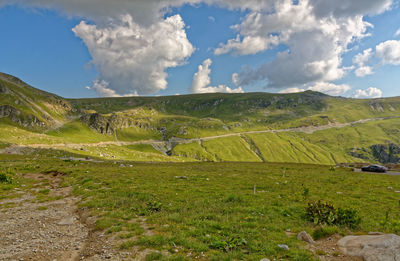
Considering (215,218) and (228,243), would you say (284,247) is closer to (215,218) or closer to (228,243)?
(228,243)

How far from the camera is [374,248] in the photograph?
8867mm

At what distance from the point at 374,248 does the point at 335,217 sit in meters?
5.60

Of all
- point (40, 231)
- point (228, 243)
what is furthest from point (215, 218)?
point (40, 231)

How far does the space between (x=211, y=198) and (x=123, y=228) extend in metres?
9.71

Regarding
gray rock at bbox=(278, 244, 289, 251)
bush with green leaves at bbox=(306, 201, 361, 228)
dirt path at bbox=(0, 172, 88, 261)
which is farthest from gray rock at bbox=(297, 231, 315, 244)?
dirt path at bbox=(0, 172, 88, 261)

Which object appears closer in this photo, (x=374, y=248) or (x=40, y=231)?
(x=374, y=248)

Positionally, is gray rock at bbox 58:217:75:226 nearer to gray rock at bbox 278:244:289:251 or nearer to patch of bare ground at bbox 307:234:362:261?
gray rock at bbox 278:244:289:251

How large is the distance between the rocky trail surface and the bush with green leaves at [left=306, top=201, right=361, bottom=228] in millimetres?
12708

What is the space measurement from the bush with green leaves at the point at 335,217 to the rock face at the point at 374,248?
364 cm

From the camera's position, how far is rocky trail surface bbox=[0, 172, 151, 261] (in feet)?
33.0

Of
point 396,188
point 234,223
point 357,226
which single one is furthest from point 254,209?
point 396,188

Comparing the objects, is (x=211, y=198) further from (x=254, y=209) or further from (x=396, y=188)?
(x=396, y=188)

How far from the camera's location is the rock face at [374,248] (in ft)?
26.9

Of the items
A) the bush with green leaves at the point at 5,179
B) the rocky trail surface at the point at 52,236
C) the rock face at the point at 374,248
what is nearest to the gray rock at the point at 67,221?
the rocky trail surface at the point at 52,236
